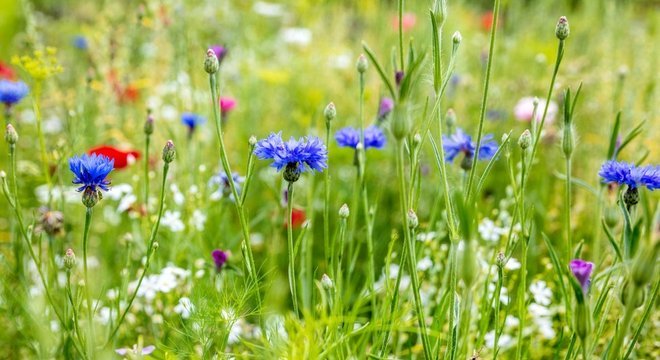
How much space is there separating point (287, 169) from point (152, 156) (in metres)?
1.01

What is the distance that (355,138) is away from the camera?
118 centimetres

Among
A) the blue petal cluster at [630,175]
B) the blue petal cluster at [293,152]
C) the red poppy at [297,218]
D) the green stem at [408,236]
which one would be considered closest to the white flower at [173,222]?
the red poppy at [297,218]

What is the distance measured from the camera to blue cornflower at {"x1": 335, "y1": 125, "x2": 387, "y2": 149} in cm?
118

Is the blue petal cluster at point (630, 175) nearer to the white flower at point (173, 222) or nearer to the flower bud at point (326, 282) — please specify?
the flower bud at point (326, 282)

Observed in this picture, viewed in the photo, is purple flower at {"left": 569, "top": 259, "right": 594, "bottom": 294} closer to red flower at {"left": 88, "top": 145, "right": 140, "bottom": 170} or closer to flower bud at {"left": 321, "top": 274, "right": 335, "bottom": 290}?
flower bud at {"left": 321, "top": 274, "right": 335, "bottom": 290}

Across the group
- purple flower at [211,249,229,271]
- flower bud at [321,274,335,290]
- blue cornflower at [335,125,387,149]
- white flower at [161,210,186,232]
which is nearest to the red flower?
white flower at [161,210,186,232]

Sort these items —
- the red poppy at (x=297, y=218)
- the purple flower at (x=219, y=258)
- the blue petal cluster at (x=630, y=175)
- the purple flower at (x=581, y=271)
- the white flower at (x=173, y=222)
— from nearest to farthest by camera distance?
the purple flower at (x=581, y=271), the blue petal cluster at (x=630, y=175), the purple flower at (x=219, y=258), the white flower at (x=173, y=222), the red poppy at (x=297, y=218)

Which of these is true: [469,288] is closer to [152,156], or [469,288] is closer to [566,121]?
[566,121]

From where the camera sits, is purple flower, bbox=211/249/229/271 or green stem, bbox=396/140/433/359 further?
purple flower, bbox=211/249/229/271

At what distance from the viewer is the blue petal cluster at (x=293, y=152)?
2.95 feet

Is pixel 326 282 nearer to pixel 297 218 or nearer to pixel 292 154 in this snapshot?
pixel 292 154

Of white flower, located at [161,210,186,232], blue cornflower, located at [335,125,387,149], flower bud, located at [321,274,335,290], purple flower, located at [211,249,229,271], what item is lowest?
flower bud, located at [321,274,335,290]

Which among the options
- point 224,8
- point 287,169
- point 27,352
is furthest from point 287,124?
point 287,169

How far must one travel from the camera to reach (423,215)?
193 centimetres
